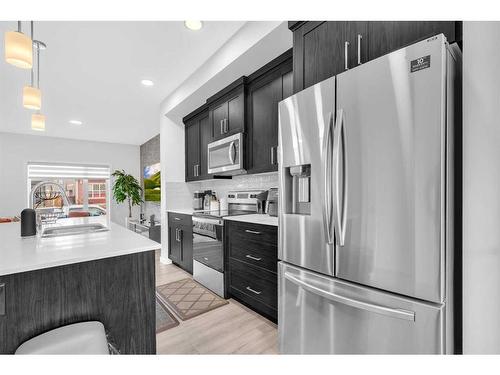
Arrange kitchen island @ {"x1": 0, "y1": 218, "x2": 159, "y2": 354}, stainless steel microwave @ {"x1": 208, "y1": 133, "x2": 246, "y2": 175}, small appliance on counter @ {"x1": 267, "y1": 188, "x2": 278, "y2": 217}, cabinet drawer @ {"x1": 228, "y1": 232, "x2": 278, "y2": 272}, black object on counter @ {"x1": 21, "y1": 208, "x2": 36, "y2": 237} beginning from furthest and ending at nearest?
1. stainless steel microwave @ {"x1": 208, "y1": 133, "x2": 246, "y2": 175}
2. small appliance on counter @ {"x1": 267, "y1": 188, "x2": 278, "y2": 217}
3. cabinet drawer @ {"x1": 228, "y1": 232, "x2": 278, "y2": 272}
4. black object on counter @ {"x1": 21, "y1": 208, "x2": 36, "y2": 237}
5. kitchen island @ {"x1": 0, "y1": 218, "x2": 159, "y2": 354}

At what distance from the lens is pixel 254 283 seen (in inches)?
82.4

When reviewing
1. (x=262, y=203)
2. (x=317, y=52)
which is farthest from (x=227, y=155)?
(x=317, y=52)

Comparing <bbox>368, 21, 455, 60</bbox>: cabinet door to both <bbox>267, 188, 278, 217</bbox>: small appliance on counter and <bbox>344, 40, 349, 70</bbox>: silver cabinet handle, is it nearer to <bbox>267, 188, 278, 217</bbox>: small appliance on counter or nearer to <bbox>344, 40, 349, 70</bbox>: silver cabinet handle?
<bbox>344, 40, 349, 70</bbox>: silver cabinet handle

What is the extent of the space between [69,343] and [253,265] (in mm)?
1450

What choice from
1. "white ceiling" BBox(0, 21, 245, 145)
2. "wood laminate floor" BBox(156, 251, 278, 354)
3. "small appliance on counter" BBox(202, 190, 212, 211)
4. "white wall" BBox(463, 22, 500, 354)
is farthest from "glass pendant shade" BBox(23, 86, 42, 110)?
"white wall" BBox(463, 22, 500, 354)

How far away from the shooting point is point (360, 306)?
3.44 ft

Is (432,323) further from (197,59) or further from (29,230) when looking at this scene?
(197,59)

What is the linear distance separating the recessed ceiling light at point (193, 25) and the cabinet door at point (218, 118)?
3.09 ft

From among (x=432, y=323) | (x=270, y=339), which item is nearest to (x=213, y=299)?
(x=270, y=339)

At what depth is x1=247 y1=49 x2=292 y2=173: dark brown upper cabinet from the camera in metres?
2.19

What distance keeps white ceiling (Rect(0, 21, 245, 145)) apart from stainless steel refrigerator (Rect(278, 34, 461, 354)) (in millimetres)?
1539

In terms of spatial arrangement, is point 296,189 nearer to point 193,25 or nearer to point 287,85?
point 287,85

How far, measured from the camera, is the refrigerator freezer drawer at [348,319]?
2.97ft
